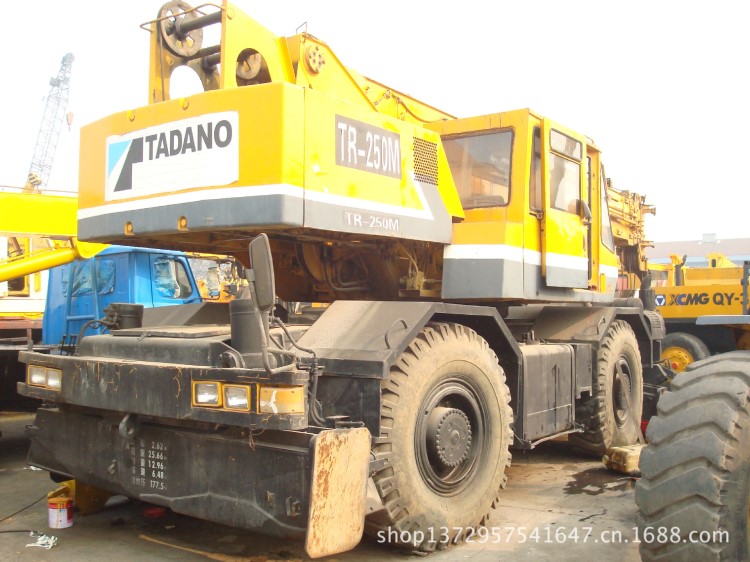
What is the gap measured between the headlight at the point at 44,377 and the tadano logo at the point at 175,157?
47.5 inches

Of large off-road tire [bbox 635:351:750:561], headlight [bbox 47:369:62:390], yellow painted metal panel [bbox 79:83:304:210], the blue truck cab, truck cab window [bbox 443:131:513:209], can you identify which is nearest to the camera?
large off-road tire [bbox 635:351:750:561]

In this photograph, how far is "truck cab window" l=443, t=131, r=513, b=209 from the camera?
557 cm

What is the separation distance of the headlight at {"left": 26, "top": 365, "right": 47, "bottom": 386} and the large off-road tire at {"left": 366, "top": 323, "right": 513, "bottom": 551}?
231cm

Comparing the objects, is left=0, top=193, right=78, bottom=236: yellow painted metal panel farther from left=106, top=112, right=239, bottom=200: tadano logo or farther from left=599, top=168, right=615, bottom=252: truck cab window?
left=599, top=168, right=615, bottom=252: truck cab window

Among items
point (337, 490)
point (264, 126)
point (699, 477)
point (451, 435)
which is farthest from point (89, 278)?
point (699, 477)

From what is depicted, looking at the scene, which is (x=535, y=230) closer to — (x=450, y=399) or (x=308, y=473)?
(x=450, y=399)

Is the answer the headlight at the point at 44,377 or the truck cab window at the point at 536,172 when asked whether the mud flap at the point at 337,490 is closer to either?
the headlight at the point at 44,377

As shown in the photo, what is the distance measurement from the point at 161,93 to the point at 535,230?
3068 mm

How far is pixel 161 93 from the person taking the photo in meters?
4.78

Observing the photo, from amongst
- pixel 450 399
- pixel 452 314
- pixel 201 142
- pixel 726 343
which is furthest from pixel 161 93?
pixel 726 343

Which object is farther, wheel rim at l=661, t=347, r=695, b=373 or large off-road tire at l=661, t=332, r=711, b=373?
wheel rim at l=661, t=347, r=695, b=373

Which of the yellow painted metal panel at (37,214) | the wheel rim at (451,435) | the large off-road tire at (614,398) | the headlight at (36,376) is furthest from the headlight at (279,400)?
the yellow painted metal panel at (37,214)

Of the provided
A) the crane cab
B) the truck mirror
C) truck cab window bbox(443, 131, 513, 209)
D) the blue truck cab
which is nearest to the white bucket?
the truck mirror

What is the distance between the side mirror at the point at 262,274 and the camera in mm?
3291
